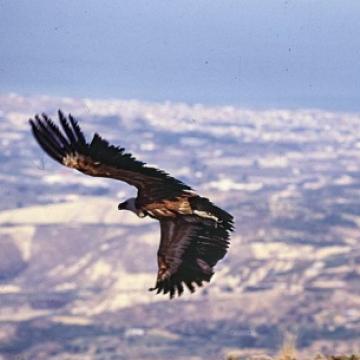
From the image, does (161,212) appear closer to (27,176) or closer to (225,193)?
(225,193)

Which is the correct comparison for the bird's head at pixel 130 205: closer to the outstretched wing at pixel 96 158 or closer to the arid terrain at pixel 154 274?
the outstretched wing at pixel 96 158

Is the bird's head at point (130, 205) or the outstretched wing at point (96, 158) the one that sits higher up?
the outstretched wing at point (96, 158)

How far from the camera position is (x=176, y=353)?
76875mm

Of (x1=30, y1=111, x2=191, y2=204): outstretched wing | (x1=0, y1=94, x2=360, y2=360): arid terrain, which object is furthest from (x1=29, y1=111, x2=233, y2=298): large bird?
(x1=0, y1=94, x2=360, y2=360): arid terrain

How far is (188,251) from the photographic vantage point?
11766 mm

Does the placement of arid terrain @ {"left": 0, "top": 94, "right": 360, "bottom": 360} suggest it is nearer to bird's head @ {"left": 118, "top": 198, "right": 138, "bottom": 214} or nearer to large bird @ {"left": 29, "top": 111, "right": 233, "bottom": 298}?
large bird @ {"left": 29, "top": 111, "right": 233, "bottom": 298}

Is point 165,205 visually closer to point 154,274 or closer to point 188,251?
point 188,251

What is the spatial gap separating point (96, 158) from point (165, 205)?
32.4 inches

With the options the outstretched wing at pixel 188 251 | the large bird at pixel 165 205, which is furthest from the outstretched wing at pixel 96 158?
the outstretched wing at pixel 188 251

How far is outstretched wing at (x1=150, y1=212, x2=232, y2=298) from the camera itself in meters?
11.5

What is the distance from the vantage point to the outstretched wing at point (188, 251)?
11.5 metres

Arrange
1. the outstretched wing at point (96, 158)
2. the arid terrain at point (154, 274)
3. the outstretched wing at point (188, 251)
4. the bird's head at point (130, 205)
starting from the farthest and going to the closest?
the arid terrain at point (154, 274), the outstretched wing at point (188, 251), the bird's head at point (130, 205), the outstretched wing at point (96, 158)

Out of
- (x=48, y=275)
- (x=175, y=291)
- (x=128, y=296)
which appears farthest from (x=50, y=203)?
(x=175, y=291)

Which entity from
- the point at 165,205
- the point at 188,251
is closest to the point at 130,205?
the point at 165,205
